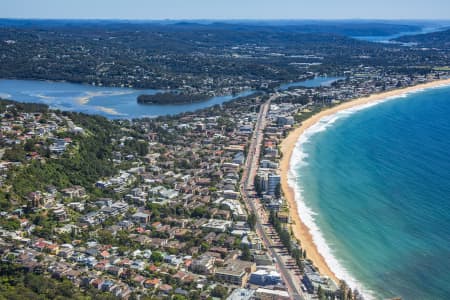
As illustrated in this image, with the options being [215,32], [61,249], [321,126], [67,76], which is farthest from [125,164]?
[215,32]

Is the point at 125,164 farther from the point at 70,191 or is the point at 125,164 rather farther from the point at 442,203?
the point at 442,203

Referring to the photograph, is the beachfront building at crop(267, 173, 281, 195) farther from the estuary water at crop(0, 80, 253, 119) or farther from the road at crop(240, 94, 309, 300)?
the estuary water at crop(0, 80, 253, 119)

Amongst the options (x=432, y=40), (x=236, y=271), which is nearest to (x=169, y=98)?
(x=236, y=271)

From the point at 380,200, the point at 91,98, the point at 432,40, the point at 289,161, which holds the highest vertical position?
the point at 432,40

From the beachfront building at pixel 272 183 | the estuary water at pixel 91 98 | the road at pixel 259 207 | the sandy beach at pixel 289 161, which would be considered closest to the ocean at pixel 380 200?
the sandy beach at pixel 289 161

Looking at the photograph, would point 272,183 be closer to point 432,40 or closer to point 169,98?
point 169,98
